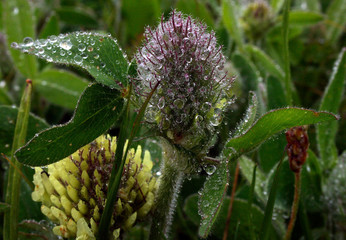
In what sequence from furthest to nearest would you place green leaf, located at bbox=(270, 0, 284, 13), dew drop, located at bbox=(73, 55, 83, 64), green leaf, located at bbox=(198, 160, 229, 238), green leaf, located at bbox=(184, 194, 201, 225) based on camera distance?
green leaf, located at bbox=(270, 0, 284, 13), green leaf, located at bbox=(184, 194, 201, 225), dew drop, located at bbox=(73, 55, 83, 64), green leaf, located at bbox=(198, 160, 229, 238)

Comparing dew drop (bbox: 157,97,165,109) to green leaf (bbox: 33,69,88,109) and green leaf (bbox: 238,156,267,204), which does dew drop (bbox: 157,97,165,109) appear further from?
green leaf (bbox: 33,69,88,109)

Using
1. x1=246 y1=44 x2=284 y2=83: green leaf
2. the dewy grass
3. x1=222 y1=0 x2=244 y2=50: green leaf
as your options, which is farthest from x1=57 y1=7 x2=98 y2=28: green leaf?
the dewy grass

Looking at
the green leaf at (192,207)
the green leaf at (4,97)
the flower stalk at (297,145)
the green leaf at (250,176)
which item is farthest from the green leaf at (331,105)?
the green leaf at (4,97)

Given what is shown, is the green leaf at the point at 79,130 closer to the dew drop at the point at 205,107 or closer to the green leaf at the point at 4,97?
the dew drop at the point at 205,107

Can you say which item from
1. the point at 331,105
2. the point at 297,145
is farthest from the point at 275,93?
the point at 297,145

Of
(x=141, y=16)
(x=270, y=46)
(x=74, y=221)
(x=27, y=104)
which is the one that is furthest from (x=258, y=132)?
(x=141, y=16)

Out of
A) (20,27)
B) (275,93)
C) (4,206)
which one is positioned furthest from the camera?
(20,27)

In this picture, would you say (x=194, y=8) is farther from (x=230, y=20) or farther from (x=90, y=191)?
(x=90, y=191)
